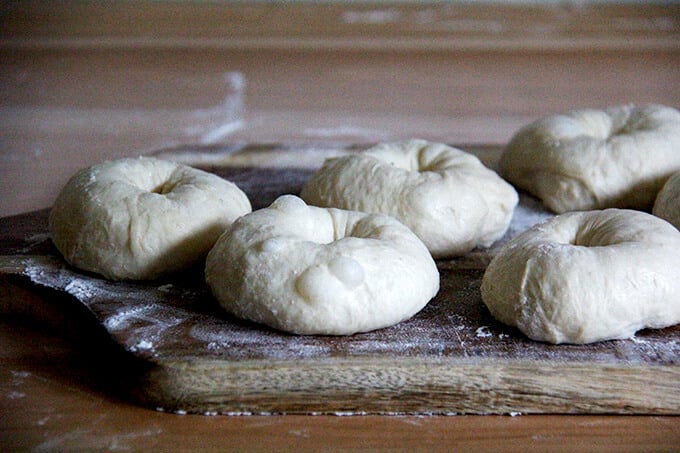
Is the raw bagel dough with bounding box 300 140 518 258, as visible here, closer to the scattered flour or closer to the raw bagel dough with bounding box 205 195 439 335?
the raw bagel dough with bounding box 205 195 439 335

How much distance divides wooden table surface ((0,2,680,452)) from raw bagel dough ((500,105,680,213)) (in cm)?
112

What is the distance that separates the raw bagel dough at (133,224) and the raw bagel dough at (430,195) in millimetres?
372

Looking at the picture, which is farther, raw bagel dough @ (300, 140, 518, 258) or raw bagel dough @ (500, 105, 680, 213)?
raw bagel dough @ (500, 105, 680, 213)

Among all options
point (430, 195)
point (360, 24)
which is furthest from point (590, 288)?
point (360, 24)

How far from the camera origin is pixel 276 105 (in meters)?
5.04

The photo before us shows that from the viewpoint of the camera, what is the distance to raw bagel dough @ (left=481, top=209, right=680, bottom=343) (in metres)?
1.84

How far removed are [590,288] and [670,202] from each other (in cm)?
79

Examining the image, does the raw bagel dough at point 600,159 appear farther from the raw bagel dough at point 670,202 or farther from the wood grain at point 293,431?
the wood grain at point 293,431

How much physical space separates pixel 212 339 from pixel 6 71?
441cm

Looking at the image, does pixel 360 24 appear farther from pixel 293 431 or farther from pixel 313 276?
pixel 293 431

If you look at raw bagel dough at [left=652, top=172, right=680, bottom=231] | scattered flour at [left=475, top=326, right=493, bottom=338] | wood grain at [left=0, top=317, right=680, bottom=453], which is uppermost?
raw bagel dough at [left=652, top=172, right=680, bottom=231]

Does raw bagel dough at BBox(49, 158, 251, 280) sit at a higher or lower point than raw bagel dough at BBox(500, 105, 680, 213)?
higher

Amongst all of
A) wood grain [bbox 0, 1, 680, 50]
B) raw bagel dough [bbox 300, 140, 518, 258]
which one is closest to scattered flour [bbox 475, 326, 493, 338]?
raw bagel dough [bbox 300, 140, 518, 258]

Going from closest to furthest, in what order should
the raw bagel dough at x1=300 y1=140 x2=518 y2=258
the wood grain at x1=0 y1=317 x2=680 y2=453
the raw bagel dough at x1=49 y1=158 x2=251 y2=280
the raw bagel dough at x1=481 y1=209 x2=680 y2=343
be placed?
the wood grain at x1=0 y1=317 x2=680 y2=453
the raw bagel dough at x1=481 y1=209 x2=680 y2=343
the raw bagel dough at x1=49 y1=158 x2=251 y2=280
the raw bagel dough at x1=300 y1=140 x2=518 y2=258
